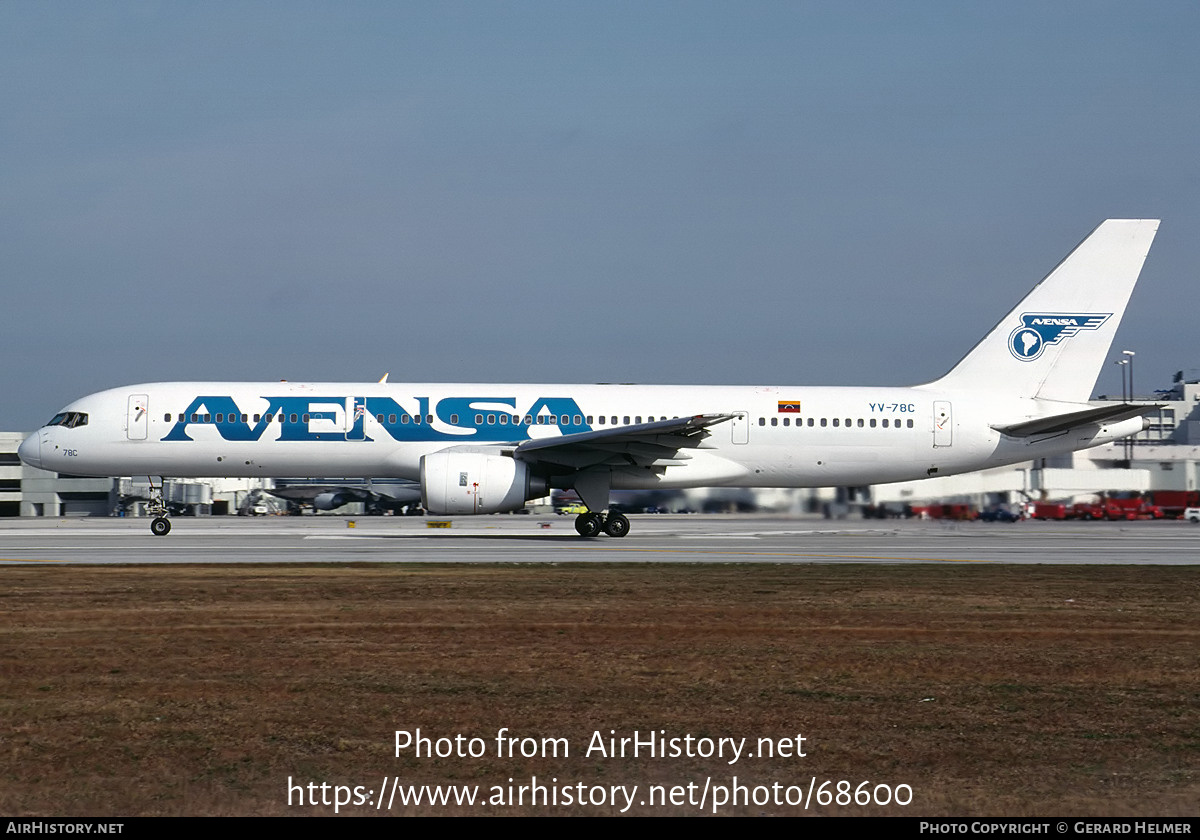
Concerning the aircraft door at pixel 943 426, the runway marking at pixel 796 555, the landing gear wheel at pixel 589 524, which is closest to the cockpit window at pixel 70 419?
the landing gear wheel at pixel 589 524

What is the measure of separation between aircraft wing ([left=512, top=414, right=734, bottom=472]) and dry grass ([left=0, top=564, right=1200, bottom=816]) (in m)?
10.6

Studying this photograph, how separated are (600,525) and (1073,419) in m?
12.9

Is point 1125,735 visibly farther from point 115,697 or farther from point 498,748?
point 115,697

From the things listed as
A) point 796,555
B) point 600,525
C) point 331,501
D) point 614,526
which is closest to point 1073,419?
point 796,555

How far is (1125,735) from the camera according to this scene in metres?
8.51

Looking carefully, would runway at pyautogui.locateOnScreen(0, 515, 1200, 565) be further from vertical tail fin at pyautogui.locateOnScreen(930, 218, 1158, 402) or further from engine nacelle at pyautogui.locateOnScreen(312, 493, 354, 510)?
engine nacelle at pyautogui.locateOnScreen(312, 493, 354, 510)

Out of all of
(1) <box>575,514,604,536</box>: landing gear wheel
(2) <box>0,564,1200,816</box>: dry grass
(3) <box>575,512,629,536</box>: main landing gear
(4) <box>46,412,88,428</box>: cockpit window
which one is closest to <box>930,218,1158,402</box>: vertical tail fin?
(3) <box>575,512,629,536</box>: main landing gear

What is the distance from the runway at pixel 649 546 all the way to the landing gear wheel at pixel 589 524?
55 cm

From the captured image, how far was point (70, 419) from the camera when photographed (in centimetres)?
3078

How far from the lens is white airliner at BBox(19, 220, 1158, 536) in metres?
29.7

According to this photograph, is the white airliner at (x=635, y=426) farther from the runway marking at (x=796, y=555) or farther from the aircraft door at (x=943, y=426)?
the runway marking at (x=796, y=555)

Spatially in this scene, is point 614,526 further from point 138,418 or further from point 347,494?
point 347,494

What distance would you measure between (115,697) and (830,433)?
2460 cm

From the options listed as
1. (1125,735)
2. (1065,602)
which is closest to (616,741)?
(1125,735)
